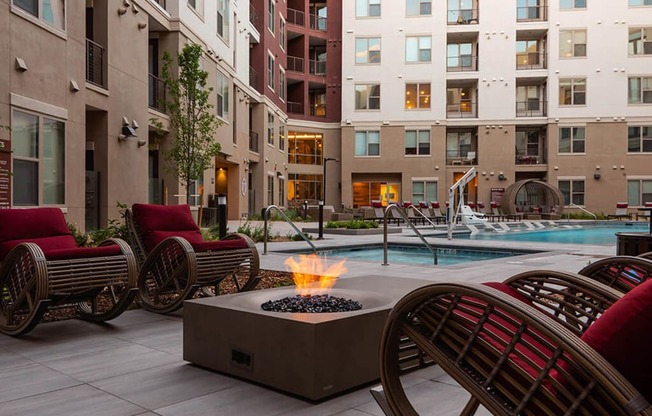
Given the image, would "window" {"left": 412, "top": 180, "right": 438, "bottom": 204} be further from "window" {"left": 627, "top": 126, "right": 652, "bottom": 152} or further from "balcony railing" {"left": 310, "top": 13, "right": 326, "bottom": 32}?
"balcony railing" {"left": 310, "top": 13, "right": 326, "bottom": 32}

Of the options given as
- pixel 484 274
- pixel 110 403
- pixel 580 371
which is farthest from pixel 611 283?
pixel 484 274

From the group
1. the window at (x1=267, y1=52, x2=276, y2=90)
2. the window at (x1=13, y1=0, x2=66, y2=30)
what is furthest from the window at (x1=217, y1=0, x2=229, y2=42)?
the window at (x1=13, y1=0, x2=66, y2=30)

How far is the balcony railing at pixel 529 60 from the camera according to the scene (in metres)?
30.9

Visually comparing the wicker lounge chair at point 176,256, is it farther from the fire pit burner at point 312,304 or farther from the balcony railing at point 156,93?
the balcony railing at point 156,93

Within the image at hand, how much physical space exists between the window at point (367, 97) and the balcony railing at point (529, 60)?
807 cm

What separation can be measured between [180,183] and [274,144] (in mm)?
13740

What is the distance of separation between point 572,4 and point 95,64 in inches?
1048

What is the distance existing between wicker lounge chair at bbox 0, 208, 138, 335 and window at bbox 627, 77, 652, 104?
104 ft

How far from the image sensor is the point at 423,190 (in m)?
31.3

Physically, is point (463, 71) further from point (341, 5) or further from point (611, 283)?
point (611, 283)

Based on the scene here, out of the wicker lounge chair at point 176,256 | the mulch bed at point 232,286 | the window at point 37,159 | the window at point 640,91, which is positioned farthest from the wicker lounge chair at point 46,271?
the window at point 640,91

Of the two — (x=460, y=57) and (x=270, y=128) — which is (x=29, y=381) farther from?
(x=460, y=57)

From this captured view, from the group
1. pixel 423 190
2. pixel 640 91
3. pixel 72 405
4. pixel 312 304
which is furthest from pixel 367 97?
pixel 72 405

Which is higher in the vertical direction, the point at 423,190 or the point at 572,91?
the point at 572,91
